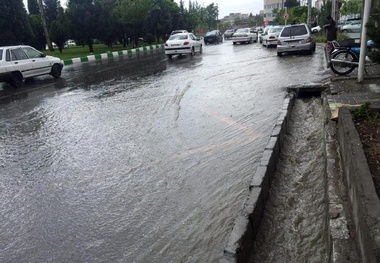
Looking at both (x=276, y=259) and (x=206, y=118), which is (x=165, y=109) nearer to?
(x=206, y=118)

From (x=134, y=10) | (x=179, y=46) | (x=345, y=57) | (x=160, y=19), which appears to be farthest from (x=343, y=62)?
(x=160, y=19)

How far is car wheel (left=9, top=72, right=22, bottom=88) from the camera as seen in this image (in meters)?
13.7

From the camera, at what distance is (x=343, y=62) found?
956 centimetres

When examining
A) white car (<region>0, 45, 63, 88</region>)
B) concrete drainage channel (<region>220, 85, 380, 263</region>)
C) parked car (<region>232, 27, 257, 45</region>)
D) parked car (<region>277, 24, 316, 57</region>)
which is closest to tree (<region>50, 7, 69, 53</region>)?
parked car (<region>232, 27, 257, 45</region>)

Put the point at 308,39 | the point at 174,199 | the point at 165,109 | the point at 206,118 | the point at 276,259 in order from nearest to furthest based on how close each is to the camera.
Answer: the point at 276,259, the point at 174,199, the point at 206,118, the point at 165,109, the point at 308,39

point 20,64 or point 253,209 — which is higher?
point 20,64

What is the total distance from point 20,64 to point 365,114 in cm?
1327

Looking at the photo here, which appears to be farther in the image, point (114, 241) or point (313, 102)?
point (313, 102)

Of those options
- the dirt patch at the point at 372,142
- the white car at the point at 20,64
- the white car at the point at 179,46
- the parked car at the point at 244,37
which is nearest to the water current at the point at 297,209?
the dirt patch at the point at 372,142

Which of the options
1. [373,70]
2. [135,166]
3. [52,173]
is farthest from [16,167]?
[373,70]

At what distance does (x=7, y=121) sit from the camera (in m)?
8.18

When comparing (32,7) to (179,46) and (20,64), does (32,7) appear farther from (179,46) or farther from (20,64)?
(20,64)

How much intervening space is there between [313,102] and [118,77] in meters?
8.70

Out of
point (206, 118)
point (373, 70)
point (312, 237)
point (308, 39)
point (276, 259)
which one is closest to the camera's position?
point (276, 259)
